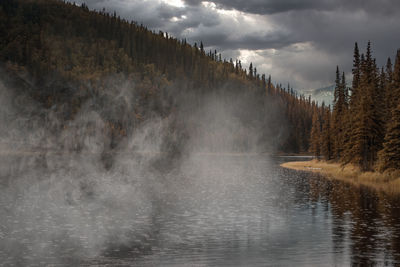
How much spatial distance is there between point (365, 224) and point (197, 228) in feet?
37.9

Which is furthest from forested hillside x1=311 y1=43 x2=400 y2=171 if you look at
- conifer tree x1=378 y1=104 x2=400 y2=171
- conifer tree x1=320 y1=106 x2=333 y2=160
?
conifer tree x1=320 y1=106 x2=333 y2=160

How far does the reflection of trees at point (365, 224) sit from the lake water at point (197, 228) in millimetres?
57

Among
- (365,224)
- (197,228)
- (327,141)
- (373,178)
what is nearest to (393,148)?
(373,178)

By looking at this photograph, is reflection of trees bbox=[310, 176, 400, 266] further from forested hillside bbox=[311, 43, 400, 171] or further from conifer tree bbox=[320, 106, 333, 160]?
conifer tree bbox=[320, 106, 333, 160]

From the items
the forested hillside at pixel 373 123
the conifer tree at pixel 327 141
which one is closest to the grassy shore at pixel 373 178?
the forested hillside at pixel 373 123

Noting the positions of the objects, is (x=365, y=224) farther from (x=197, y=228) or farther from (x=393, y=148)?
(x=393, y=148)

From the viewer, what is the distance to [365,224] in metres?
30.1

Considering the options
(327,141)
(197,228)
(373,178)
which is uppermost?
(327,141)

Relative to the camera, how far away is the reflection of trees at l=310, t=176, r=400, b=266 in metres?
21.8

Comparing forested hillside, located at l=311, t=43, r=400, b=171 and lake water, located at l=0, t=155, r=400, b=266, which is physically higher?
forested hillside, located at l=311, t=43, r=400, b=171

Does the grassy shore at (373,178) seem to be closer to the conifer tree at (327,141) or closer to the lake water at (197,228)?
the lake water at (197,228)

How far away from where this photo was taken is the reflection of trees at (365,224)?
21784 mm

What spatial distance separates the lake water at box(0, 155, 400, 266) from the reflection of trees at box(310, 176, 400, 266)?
6cm

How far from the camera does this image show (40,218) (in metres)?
31.8
